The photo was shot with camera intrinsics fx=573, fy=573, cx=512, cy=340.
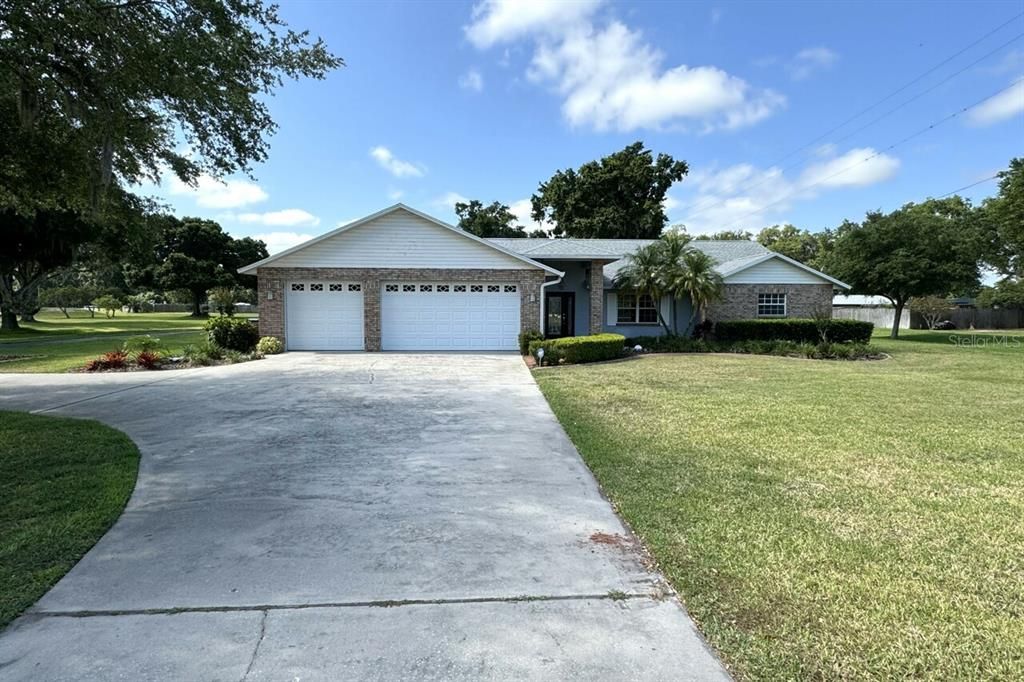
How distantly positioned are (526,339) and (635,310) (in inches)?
258

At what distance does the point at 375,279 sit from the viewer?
18.9 metres

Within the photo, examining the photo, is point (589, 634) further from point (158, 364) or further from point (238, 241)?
point (238, 241)

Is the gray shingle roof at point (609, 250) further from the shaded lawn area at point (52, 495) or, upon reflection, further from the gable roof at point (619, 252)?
the shaded lawn area at point (52, 495)

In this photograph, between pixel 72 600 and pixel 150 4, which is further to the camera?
pixel 150 4

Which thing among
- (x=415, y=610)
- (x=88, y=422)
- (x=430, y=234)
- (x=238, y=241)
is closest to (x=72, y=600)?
(x=415, y=610)

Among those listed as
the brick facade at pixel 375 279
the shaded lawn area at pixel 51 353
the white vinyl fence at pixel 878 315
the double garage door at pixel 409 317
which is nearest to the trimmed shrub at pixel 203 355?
the shaded lawn area at pixel 51 353

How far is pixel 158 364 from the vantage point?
48.3ft

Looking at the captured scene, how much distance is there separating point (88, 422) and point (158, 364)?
735 cm

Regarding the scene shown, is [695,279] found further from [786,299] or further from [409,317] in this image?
[409,317]

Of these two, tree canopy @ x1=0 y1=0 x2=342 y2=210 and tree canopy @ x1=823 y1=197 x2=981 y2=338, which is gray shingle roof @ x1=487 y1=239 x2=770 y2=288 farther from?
tree canopy @ x1=0 y1=0 x2=342 y2=210

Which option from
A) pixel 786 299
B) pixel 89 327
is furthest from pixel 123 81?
pixel 89 327

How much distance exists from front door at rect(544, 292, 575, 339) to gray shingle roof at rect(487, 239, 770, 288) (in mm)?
1675

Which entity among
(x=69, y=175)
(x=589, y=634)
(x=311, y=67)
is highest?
(x=311, y=67)

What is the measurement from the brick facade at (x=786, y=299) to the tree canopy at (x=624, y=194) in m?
17.4
